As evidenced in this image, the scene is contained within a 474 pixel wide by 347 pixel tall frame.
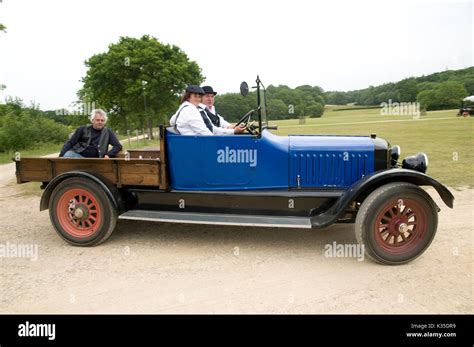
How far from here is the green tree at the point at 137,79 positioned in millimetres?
19031

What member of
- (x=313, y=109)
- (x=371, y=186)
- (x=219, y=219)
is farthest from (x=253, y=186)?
(x=313, y=109)

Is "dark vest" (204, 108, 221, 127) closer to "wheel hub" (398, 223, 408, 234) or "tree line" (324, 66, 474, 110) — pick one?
"wheel hub" (398, 223, 408, 234)

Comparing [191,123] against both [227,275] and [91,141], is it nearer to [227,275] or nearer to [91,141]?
[91,141]

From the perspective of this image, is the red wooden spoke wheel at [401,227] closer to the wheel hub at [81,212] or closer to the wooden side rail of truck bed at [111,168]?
the wooden side rail of truck bed at [111,168]

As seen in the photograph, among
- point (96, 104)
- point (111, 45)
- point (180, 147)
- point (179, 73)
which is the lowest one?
point (180, 147)

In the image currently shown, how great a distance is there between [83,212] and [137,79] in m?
16.3

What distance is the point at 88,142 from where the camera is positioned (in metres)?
4.83

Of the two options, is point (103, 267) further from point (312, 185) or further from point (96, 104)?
point (96, 104)

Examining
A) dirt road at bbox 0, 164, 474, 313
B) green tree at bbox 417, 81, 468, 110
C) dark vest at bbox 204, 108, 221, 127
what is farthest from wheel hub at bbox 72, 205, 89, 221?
green tree at bbox 417, 81, 468, 110

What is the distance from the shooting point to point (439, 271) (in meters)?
3.52

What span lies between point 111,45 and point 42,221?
1821 cm

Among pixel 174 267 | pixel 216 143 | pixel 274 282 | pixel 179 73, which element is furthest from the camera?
pixel 179 73

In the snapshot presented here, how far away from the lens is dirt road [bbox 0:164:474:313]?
9.71 feet
